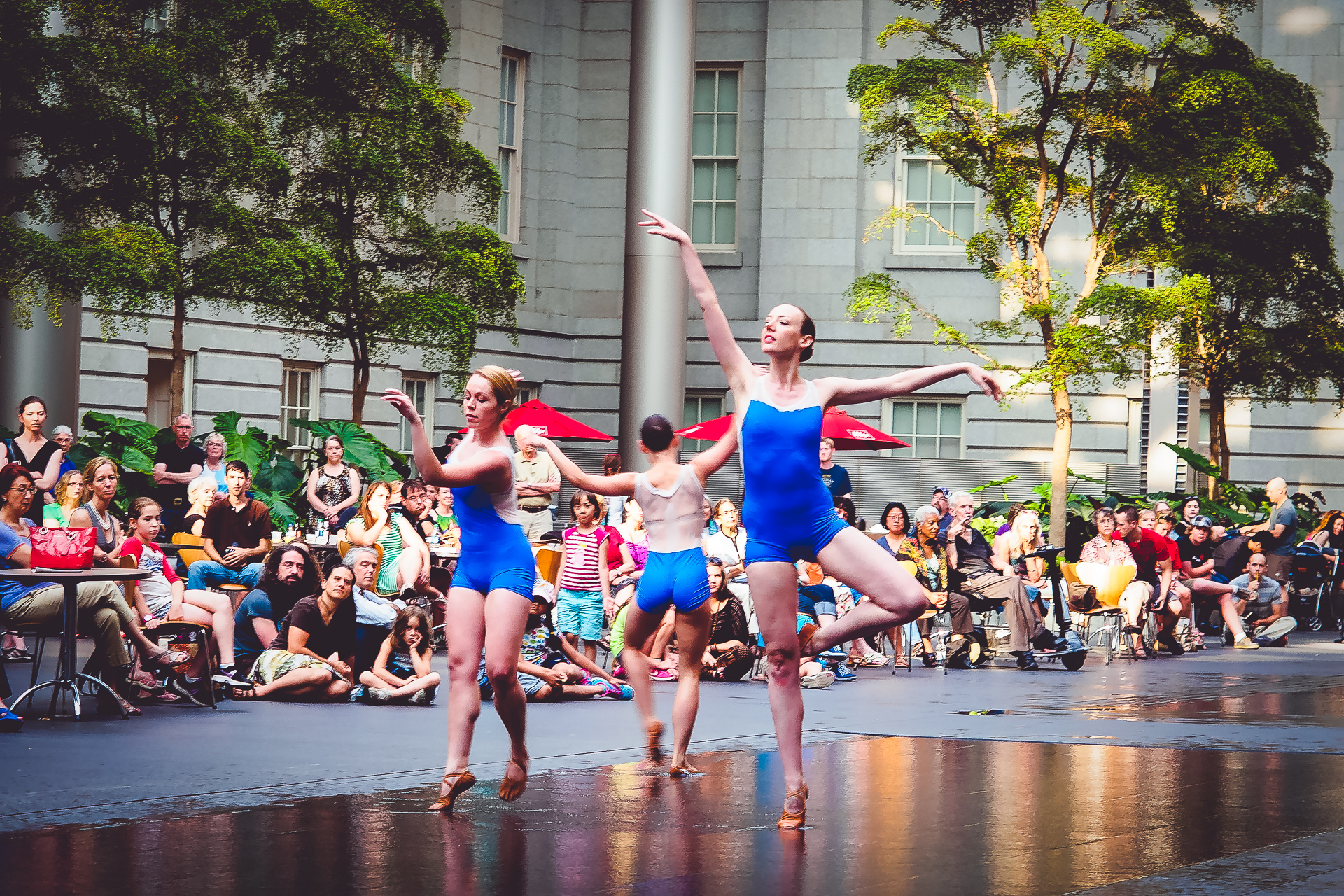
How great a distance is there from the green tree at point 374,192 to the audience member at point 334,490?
227 cm

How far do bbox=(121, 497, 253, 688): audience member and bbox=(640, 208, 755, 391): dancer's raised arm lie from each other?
20.0 ft

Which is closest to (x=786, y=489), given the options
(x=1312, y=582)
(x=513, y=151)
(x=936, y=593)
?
(x=936, y=593)

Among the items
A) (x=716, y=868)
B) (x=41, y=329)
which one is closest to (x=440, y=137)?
(x=41, y=329)

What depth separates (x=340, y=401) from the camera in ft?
88.6

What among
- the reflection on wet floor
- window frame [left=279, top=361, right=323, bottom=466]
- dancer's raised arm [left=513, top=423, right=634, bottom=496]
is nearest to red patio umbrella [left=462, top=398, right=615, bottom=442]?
window frame [left=279, top=361, right=323, bottom=466]

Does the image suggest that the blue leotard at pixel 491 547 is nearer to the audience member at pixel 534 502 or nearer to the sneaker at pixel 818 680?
the sneaker at pixel 818 680

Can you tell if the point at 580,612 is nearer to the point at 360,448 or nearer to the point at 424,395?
the point at 360,448

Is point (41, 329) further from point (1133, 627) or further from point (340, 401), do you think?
point (1133, 627)

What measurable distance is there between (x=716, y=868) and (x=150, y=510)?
804 cm

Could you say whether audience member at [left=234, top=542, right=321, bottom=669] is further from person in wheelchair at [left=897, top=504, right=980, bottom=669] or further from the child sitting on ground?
person in wheelchair at [left=897, top=504, right=980, bottom=669]

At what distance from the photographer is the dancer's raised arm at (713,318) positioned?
23.9 feet

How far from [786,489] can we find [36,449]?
1026 cm

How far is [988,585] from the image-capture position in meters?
16.1

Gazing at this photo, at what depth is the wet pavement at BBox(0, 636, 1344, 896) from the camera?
19.3ft
